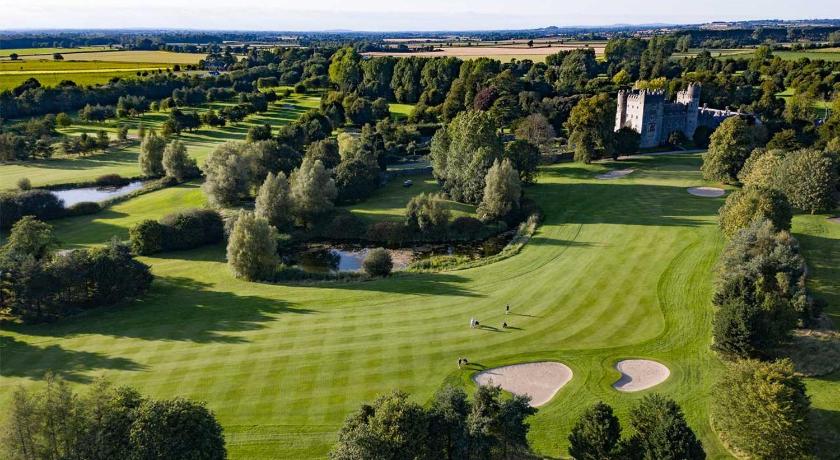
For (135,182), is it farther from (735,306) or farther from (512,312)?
(735,306)

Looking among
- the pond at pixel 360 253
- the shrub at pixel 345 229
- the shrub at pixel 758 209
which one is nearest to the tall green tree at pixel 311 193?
the shrub at pixel 345 229

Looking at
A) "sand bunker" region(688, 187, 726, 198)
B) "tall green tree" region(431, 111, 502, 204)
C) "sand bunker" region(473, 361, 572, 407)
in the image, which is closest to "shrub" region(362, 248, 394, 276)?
"sand bunker" region(473, 361, 572, 407)

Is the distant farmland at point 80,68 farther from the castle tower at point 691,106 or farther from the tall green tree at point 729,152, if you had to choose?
the tall green tree at point 729,152

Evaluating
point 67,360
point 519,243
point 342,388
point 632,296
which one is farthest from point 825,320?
point 67,360

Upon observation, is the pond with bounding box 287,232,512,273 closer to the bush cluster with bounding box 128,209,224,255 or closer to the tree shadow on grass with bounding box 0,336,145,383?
the bush cluster with bounding box 128,209,224,255

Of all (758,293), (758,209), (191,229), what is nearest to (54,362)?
(191,229)

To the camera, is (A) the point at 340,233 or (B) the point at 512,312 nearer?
(B) the point at 512,312
